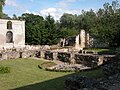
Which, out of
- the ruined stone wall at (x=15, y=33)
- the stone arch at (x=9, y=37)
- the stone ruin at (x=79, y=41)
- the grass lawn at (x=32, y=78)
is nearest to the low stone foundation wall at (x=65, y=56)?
the grass lawn at (x=32, y=78)

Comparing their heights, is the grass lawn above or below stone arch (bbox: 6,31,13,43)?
below

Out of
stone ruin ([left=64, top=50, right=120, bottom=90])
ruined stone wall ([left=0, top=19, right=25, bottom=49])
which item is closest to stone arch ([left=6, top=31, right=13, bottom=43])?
Answer: ruined stone wall ([left=0, top=19, right=25, bottom=49])

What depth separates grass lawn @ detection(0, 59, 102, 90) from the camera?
716 inches

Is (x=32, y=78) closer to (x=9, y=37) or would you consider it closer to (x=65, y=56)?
(x=65, y=56)

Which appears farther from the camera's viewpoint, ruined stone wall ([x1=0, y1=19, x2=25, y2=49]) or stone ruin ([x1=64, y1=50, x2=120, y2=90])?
ruined stone wall ([x1=0, y1=19, x2=25, y2=49])

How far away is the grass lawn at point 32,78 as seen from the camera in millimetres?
18188

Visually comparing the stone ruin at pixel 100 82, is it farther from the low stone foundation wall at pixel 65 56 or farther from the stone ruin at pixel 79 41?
the stone ruin at pixel 79 41

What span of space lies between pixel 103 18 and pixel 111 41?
8.06 m

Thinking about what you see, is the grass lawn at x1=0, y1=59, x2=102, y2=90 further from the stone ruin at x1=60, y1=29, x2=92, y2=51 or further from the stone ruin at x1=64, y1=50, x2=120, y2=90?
the stone ruin at x1=60, y1=29, x2=92, y2=51

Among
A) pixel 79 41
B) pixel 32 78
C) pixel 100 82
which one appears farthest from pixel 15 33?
pixel 100 82

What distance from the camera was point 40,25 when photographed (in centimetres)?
5559

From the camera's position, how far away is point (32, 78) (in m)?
21.4

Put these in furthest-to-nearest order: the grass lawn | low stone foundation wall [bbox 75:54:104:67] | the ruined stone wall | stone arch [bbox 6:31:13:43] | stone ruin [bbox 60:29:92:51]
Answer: stone arch [bbox 6:31:13:43] < stone ruin [bbox 60:29:92:51] < the ruined stone wall < low stone foundation wall [bbox 75:54:104:67] < the grass lawn

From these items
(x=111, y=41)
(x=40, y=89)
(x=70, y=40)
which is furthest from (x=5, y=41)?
(x=40, y=89)
